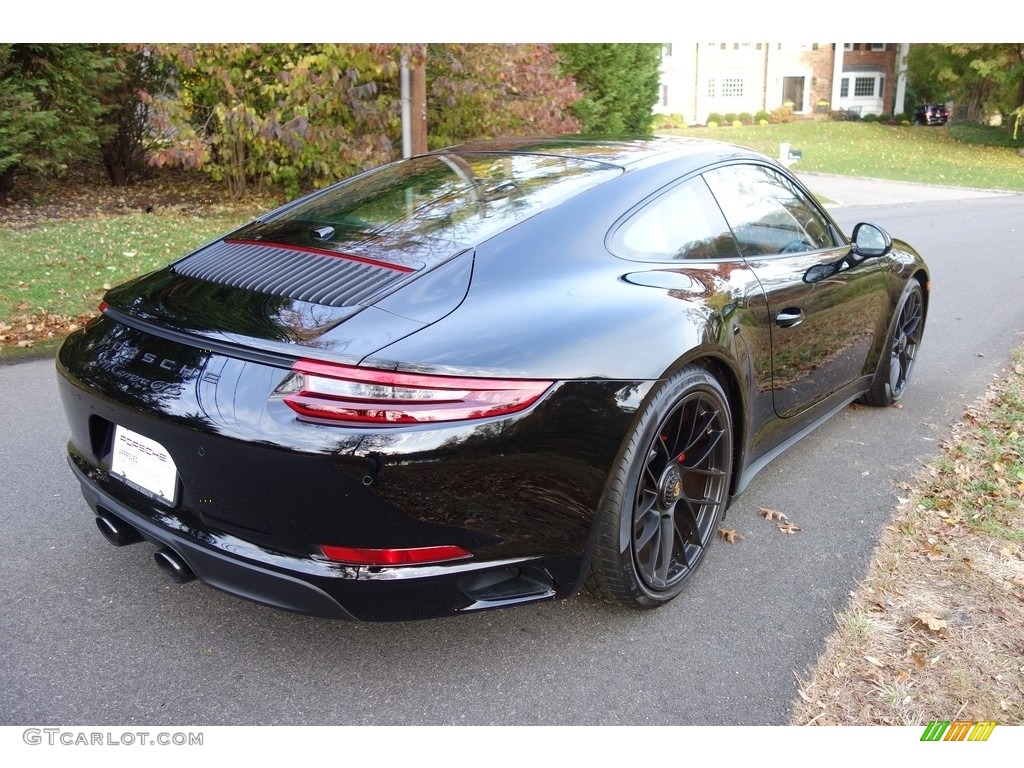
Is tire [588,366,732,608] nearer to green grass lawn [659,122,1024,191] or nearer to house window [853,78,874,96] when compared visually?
green grass lawn [659,122,1024,191]

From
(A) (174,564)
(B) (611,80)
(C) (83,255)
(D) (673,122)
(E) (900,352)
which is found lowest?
(A) (174,564)

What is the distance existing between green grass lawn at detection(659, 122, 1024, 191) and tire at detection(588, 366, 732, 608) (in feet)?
69.9

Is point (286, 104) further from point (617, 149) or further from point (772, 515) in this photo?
point (772, 515)

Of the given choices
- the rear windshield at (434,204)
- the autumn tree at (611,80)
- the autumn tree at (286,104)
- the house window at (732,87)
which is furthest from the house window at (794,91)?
the rear windshield at (434,204)

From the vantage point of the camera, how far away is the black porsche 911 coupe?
2115mm

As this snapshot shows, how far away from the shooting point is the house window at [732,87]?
50312 mm

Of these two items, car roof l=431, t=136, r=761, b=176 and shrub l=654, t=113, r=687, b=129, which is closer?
car roof l=431, t=136, r=761, b=176

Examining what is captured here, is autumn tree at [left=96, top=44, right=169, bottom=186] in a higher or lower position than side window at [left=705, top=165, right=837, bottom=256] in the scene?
higher

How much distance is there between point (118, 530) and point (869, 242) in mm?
3306

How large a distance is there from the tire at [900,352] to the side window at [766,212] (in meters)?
0.94

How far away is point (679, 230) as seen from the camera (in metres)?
3.03

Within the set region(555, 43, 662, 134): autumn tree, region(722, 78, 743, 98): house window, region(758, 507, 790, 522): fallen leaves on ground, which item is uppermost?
region(722, 78, 743, 98): house window

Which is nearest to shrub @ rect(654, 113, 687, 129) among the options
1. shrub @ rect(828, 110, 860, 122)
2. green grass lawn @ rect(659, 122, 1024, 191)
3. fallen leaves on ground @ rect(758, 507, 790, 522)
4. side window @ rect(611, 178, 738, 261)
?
green grass lawn @ rect(659, 122, 1024, 191)

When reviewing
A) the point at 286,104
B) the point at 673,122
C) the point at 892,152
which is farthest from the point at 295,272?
the point at 673,122
